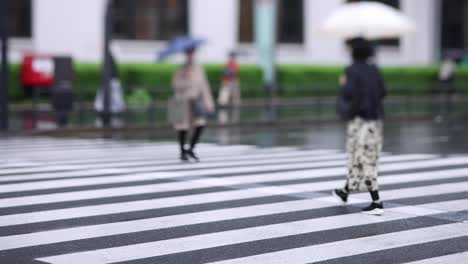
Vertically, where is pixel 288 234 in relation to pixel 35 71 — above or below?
below

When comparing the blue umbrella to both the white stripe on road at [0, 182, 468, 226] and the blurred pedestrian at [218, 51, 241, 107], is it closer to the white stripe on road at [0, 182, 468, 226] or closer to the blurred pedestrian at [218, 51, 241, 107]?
the white stripe on road at [0, 182, 468, 226]

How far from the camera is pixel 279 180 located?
40.2 ft

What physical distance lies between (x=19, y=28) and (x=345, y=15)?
550 inches

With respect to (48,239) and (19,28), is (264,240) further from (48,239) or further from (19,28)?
(19,28)

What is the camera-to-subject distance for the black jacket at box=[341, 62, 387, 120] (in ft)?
31.3

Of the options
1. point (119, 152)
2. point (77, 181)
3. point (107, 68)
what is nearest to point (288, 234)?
point (77, 181)

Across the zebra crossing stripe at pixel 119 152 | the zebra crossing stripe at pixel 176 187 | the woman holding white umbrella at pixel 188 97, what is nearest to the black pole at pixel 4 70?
the zebra crossing stripe at pixel 119 152

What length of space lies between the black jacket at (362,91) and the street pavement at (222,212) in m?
0.99

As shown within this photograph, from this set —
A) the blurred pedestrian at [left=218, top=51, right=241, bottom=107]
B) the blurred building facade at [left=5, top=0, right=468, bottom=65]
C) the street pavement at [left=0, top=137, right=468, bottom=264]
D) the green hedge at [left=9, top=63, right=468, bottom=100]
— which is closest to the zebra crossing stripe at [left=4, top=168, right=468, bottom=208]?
the street pavement at [left=0, top=137, right=468, bottom=264]

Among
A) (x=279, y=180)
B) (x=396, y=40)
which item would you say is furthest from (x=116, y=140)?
(x=396, y=40)

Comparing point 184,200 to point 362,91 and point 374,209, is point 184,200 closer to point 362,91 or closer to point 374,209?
point 374,209

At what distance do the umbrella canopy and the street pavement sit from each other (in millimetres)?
9799

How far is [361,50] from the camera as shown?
963cm

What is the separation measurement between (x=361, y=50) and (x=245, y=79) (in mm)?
27685
